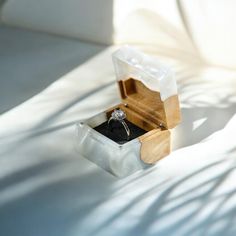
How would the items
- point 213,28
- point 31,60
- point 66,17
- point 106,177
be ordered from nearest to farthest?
point 106,177 → point 213,28 → point 31,60 → point 66,17

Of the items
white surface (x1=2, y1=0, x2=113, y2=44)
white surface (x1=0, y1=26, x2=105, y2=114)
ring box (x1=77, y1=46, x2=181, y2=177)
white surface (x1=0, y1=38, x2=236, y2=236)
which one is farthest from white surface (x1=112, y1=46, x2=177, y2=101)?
white surface (x1=2, y1=0, x2=113, y2=44)

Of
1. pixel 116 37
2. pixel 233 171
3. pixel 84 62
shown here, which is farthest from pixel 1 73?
pixel 233 171

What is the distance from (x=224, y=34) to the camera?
142 centimetres

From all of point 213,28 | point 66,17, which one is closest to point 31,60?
point 66,17

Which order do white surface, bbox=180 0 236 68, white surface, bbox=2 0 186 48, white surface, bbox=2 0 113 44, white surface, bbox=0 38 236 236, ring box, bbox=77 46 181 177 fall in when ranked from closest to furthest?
white surface, bbox=0 38 236 236 < ring box, bbox=77 46 181 177 < white surface, bbox=180 0 236 68 < white surface, bbox=2 0 186 48 < white surface, bbox=2 0 113 44

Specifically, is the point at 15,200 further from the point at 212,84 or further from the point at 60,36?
the point at 60,36

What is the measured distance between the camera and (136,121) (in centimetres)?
123

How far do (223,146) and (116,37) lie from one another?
52 centimetres

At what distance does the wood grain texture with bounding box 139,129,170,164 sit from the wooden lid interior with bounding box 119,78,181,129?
0.02 meters

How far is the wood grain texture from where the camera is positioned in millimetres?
1151

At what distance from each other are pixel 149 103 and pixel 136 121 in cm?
4

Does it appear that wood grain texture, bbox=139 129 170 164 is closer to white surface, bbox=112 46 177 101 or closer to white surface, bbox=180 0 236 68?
white surface, bbox=112 46 177 101

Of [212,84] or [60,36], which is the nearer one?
[212,84]

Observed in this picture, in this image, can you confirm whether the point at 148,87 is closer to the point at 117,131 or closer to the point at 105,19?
the point at 117,131
